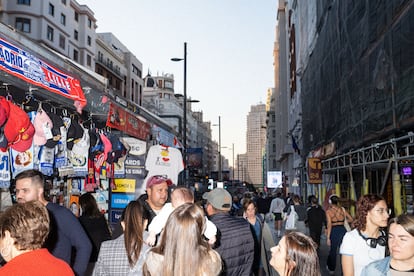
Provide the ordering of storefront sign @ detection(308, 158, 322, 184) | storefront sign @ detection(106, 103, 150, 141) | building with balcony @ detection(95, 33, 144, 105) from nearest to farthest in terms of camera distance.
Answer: storefront sign @ detection(106, 103, 150, 141) < storefront sign @ detection(308, 158, 322, 184) < building with balcony @ detection(95, 33, 144, 105)

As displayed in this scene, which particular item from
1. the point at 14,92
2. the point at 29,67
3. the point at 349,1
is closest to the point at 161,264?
the point at 29,67

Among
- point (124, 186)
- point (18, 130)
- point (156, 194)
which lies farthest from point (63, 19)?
point (156, 194)

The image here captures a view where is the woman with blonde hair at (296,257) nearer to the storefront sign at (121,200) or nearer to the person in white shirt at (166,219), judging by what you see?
the person in white shirt at (166,219)

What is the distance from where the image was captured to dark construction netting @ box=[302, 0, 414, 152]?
9695mm

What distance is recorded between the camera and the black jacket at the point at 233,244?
4145 millimetres

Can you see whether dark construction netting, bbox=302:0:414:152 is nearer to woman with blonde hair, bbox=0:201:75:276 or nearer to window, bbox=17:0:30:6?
woman with blonde hair, bbox=0:201:75:276

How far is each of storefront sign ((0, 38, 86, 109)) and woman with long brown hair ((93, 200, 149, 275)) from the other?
2.46m

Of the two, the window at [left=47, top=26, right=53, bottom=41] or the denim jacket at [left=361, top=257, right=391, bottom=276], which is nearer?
the denim jacket at [left=361, top=257, right=391, bottom=276]

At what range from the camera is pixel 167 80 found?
150500mm

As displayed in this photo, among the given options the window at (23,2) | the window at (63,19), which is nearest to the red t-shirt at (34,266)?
the window at (23,2)

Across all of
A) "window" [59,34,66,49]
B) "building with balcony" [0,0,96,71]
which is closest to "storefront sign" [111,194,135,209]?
"building with balcony" [0,0,96,71]

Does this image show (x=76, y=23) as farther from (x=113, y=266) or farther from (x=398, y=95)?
(x=113, y=266)

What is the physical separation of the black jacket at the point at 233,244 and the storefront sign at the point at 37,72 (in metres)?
2.96

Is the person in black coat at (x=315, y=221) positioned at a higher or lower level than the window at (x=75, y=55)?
lower
